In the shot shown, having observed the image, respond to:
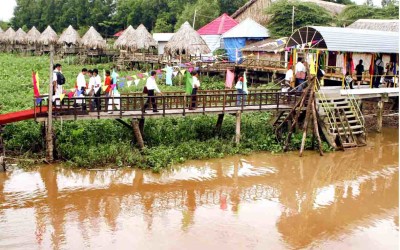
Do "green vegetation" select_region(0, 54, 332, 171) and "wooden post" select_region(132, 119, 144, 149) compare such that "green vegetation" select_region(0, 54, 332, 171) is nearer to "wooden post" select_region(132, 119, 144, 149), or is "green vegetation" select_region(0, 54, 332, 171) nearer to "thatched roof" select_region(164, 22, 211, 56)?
"wooden post" select_region(132, 119, 144, 149)

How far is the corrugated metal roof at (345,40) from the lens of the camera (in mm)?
16969

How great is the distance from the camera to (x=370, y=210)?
11.2 m

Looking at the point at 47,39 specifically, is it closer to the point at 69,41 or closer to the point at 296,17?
the point at 69,41

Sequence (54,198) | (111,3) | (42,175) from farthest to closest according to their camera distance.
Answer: (111,3) < (42,175) < (54,198)

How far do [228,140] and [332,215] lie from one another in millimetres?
5682

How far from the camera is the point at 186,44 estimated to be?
1152 inches

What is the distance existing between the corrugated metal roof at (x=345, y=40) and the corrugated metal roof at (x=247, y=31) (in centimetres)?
1489

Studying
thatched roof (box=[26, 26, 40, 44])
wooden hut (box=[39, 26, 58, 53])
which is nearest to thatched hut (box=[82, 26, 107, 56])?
wooden hut (box=[39, 26, 58, 53])

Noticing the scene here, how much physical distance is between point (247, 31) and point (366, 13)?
939 cm

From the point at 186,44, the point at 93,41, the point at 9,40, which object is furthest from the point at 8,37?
the point at 186,44

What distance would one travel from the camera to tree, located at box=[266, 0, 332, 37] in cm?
3286

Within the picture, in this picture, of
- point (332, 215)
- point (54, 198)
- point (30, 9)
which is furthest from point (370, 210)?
point (30, 9)

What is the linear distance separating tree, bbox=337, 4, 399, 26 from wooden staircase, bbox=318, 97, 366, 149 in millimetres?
19629

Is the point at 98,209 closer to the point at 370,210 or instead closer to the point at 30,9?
the point at 370,210
